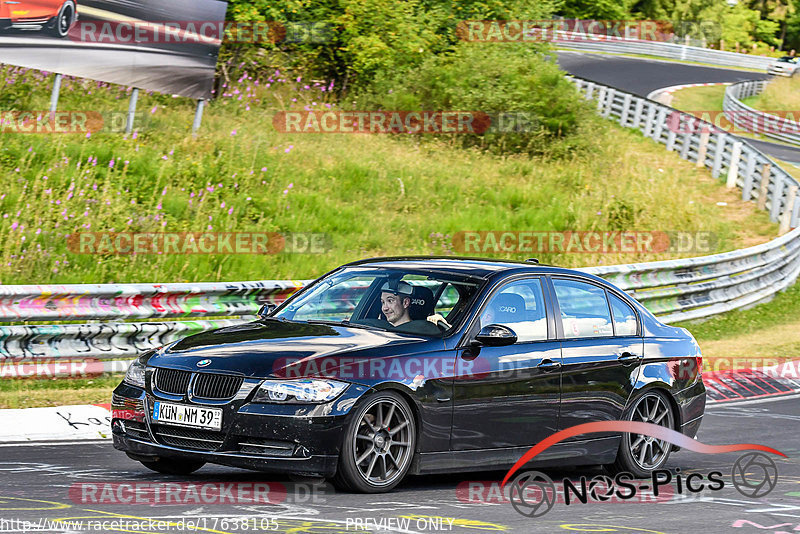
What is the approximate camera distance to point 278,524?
6180mm

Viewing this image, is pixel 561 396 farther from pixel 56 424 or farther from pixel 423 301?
pixel 56 424

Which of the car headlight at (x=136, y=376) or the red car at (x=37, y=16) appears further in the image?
the red car at (x=37, y=16)

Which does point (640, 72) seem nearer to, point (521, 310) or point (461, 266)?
point (461, 266)

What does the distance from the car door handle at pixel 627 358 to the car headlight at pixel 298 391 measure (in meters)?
2.79

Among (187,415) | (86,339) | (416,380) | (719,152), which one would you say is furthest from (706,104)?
(187,415)

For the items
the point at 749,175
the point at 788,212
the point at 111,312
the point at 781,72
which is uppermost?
the point at 781,72

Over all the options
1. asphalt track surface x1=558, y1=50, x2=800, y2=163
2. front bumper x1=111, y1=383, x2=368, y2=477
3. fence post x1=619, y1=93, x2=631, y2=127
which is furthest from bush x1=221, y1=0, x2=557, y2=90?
front bumper x1=111, y1=383, x2=368, y2=477

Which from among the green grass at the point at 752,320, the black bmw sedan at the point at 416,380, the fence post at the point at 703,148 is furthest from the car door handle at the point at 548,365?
the fence post at the point at 703,148

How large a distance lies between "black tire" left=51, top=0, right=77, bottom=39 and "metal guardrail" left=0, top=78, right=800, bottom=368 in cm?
806

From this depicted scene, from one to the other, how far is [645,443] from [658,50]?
60996 millimetres

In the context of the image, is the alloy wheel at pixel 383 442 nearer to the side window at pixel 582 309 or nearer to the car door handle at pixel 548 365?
the car door handle at pixel 548 365

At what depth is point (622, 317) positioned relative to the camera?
9.14 metres

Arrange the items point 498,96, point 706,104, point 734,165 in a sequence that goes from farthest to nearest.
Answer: point 706,104 → point 734,165 → point 498,96

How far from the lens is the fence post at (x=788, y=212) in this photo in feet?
89.9
